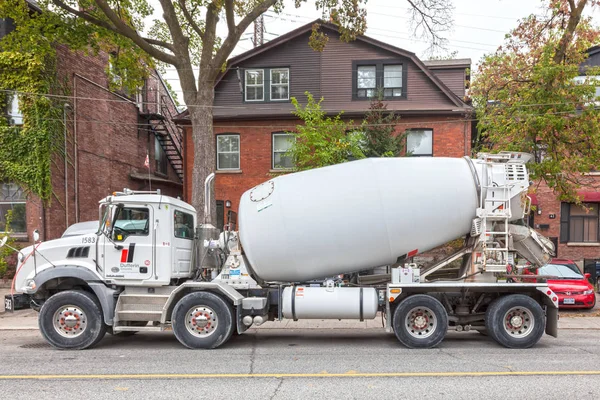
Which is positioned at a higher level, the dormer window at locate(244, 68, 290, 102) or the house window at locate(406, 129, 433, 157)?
the dormer window at locate(244, 68, 290, 102)

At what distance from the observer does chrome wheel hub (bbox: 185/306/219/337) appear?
8.30 meters

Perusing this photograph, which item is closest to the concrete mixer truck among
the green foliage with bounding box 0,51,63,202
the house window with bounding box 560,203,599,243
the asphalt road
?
the asphalt road

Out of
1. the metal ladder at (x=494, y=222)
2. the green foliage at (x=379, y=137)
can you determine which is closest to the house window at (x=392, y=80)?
the green foliage at (x=379, y=137)

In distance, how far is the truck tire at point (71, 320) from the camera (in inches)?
327

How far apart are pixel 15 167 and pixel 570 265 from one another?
18.6 meters

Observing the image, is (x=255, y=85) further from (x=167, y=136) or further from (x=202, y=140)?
(x=202, y=140)

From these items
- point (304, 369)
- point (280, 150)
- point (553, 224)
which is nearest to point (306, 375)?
point (304, 369)

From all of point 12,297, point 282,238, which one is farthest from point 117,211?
point 282,238

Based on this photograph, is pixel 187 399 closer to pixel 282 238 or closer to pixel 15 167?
pixel 282 238

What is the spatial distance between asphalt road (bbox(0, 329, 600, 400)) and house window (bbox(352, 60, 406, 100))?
13.8 m

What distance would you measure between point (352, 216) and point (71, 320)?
519 cm

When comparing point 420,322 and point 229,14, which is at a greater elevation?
point 229,14

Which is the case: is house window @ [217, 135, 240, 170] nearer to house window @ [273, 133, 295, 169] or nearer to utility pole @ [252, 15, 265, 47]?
house window @ [273, 133, 295, 169]

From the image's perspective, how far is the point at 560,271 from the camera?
1411 cm
